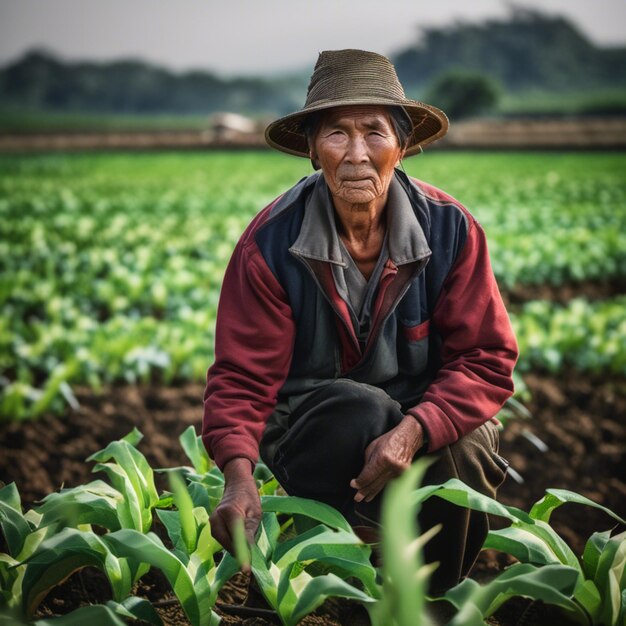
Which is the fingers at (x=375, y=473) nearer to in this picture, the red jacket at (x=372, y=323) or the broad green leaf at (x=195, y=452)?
the red jacket at (x=372, y=323)

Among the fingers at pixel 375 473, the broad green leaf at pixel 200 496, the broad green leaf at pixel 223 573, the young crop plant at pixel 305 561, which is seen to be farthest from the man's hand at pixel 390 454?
the broad green leaf at pixel 200 496

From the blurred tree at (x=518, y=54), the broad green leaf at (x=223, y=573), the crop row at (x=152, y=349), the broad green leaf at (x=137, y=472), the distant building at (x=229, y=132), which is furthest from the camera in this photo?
the blurred tree at (x=518, y=54)

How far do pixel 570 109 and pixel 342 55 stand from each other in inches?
2926

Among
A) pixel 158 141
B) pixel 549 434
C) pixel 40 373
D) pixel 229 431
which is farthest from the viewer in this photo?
pixel 158 141

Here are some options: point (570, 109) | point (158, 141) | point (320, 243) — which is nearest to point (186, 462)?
point (320, 243)

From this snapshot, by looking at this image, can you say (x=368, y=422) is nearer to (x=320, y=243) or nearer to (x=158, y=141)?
(x=320, y=243)

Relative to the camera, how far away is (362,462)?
6.77ft

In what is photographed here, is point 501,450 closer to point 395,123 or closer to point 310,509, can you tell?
point 310,509

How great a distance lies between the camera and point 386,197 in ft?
7.11

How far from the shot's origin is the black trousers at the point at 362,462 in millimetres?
2023

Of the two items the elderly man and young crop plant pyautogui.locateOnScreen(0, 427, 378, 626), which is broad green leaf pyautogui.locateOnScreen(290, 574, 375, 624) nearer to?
young crop plant pyautogui.locateOnScreen(0, 427, 378, 626)

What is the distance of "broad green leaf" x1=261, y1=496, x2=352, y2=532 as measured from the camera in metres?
1.93

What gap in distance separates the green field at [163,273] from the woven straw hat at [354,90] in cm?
232

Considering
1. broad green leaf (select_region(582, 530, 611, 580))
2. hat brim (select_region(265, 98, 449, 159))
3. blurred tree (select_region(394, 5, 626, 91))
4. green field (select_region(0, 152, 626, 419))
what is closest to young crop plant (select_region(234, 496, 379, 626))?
broad green leaf (select_region(582, 530, 611, 580))
